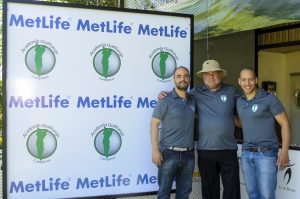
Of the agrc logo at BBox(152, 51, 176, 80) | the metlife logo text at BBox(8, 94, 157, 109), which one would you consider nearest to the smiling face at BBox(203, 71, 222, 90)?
the agrc logo at BBox(152, 51, 176, 80)

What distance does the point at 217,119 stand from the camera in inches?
A: 169

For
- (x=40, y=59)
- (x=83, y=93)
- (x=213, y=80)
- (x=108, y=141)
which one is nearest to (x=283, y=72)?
(x=213, y=80)

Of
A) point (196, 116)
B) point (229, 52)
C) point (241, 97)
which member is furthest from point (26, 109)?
point (229, 52)

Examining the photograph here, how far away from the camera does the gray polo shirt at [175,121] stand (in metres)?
4.24

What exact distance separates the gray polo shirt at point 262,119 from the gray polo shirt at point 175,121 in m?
0.54

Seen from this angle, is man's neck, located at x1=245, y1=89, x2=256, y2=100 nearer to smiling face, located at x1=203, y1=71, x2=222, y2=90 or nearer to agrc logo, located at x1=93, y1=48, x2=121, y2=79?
smiling face, located at x1=203, y1=71, x2=222, y2=90

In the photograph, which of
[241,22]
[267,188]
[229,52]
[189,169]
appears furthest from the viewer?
[229,52]

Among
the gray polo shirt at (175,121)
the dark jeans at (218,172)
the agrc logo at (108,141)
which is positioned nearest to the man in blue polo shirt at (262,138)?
the dark jeans at (218,172)

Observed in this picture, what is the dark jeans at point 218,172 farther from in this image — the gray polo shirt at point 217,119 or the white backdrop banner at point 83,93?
the white backdrop banner at point 83,93

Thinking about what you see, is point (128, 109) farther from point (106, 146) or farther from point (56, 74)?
point (56, 74)

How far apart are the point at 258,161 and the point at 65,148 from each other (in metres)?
1.79

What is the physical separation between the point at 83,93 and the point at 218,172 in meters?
1.53

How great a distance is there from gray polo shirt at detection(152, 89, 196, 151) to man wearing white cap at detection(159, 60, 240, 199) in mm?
136

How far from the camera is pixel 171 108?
4.26 metres
